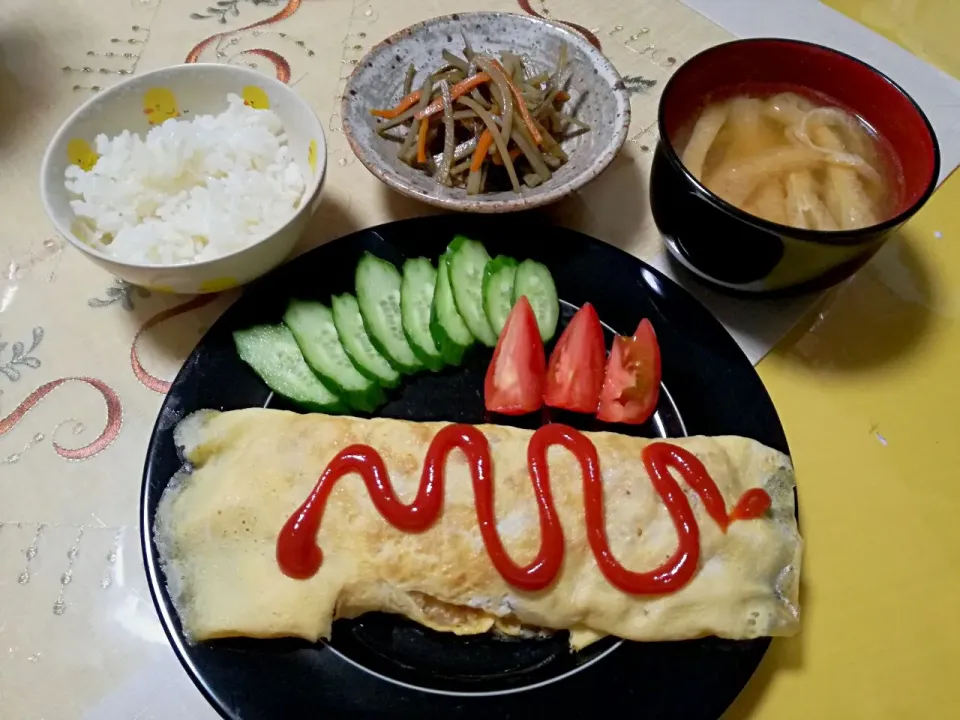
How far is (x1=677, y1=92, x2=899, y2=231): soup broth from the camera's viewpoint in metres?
2.06

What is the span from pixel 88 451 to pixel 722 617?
1.76 m

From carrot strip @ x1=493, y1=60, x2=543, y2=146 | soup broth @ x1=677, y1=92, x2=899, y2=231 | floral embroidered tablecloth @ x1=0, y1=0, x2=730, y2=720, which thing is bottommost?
floral embroidered tablecloth @ x1=0, y1=0, x2=730, y2=720

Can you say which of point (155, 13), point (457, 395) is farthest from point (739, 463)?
point (155, 13)

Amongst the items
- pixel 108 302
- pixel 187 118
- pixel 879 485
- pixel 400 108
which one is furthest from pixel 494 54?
pixel 879 485

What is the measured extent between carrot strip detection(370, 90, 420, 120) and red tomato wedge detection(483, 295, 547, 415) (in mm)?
814

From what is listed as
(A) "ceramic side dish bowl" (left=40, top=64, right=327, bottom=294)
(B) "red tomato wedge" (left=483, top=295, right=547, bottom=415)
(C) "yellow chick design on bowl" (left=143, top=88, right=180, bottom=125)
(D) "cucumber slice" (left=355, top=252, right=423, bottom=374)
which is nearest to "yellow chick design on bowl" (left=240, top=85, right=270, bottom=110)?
(A) "ceramic side dish bowl" (left=40, top=64, right=327, bottom=294)

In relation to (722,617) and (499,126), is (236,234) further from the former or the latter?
(722,617)

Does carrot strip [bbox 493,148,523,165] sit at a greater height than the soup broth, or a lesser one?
lesser

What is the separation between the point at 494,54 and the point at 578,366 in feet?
4.00

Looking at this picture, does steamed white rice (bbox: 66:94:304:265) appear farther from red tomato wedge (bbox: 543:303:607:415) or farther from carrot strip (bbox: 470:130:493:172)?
red tomato wedge (bbox: 543:303:607:415)

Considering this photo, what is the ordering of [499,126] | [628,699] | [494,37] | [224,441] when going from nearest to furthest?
[628,699] → [224,441] → [499,126] → [494,37]

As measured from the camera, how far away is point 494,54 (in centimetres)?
253

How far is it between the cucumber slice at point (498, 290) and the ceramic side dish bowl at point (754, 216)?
49 centimetres

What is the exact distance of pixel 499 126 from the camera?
7.62ft
